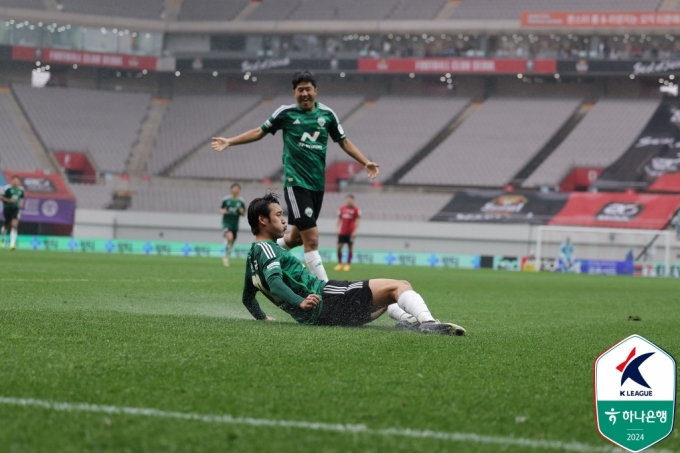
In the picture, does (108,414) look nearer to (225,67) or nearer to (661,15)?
(661,15)

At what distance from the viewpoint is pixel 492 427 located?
331 centimetres

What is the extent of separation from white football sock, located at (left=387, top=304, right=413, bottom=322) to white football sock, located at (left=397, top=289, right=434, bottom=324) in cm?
7

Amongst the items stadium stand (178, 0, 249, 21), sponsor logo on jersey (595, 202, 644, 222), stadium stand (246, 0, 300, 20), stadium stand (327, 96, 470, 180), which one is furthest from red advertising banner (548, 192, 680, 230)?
stadium stand (178, 0, 249, 21)

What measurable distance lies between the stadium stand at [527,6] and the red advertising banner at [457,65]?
2.63 metres

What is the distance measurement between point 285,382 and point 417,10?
51184 mm

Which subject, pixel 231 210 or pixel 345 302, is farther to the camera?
pixel 231 210

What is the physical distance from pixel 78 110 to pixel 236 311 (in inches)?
1879

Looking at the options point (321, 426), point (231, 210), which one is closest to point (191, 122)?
point (231, 210)

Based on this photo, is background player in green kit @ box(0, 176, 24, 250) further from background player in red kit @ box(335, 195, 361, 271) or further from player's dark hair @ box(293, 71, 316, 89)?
player's dark hair @ box(293, 71, 316, 89)

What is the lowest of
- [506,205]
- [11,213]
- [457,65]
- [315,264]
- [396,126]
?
[315,264]

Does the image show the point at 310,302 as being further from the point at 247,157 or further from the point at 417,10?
the point at 417,10

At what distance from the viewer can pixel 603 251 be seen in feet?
120

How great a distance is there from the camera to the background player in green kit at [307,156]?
9289 mm

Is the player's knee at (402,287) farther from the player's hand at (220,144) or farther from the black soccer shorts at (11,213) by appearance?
the black soccer shorts at (11,213)
